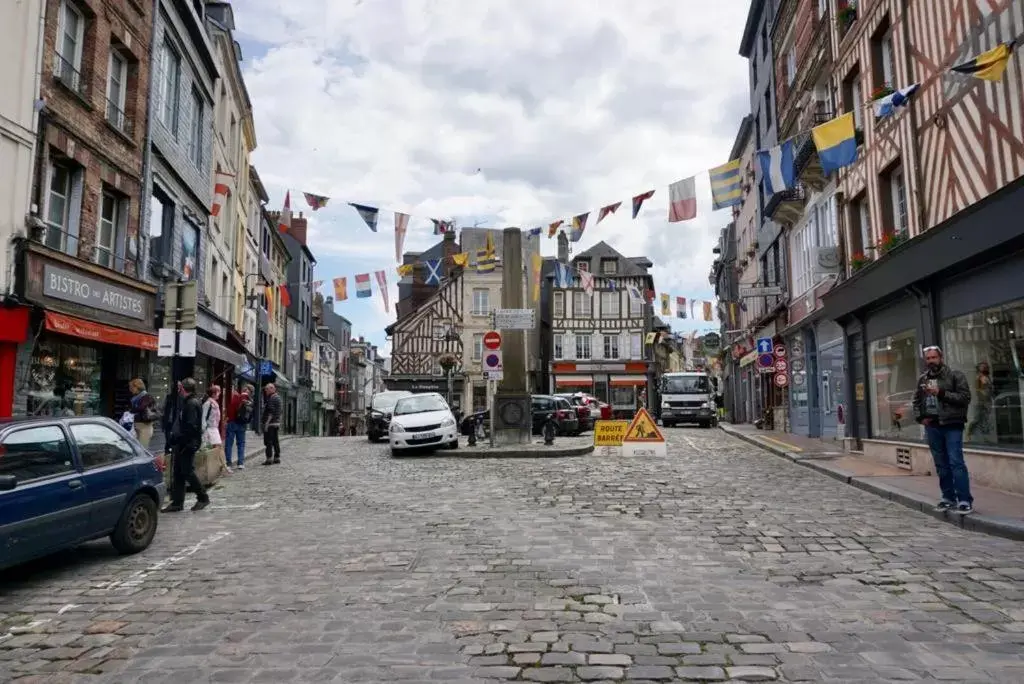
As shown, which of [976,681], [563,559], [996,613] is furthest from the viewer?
[563,559]

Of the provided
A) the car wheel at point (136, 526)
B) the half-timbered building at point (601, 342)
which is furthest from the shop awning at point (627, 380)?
the car wheel at point (136, 526)

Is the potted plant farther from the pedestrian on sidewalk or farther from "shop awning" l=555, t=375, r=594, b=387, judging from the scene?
"shop awning" l=555, t=375, r=594, b=387

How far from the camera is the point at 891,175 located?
14.0m

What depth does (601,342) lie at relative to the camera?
50500mm

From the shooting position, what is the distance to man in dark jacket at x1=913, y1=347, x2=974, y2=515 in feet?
25.3

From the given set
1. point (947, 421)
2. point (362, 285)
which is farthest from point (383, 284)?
point (947, 421)

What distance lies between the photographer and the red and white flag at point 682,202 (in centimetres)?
1470

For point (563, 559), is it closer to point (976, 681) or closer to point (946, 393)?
point (976, 681)

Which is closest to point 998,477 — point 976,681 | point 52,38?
point 976,681

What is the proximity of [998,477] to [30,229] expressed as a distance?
45.3 ft

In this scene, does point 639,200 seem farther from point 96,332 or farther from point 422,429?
point 96,332

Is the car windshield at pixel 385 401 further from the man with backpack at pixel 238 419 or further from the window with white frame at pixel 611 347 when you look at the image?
the window with white frame at pixel 611 347

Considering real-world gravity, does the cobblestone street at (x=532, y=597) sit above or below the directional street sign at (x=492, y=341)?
below

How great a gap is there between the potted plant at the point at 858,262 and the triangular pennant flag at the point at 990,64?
6297 millimetres
